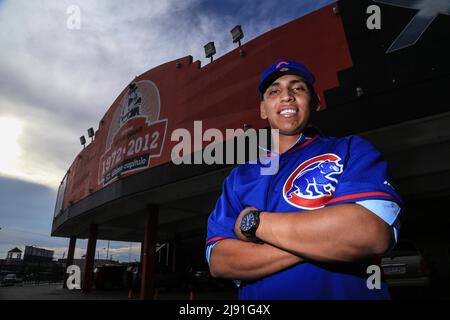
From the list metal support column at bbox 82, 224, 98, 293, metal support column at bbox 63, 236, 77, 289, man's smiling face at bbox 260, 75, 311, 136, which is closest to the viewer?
man's smiling face at bbox 260, 75, 311, 136

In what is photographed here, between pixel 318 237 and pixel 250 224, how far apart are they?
31 cm

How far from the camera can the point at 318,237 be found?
3.72ft

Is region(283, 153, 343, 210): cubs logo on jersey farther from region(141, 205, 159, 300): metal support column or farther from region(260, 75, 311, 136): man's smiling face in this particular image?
region(141, 205, 159, 300): metal support column

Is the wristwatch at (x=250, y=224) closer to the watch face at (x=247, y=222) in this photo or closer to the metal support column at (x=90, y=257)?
the watch face at (x=247, y=222)

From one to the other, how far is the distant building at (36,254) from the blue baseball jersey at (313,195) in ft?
305

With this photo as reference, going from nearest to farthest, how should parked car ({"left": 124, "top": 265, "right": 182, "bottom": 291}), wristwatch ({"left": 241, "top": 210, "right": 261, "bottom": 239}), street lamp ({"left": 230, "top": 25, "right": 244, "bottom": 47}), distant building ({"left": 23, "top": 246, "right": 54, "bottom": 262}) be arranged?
1. wristwatch ({"left": 241, "top": 210, "right": 261, "bottom": 239})
2. street lamp ({"left": 230, "top": 25, "right": 244, "bottom": 47})
3. parked car ({"left": 124, "top": 265, "right": 182, "bottom": 291})
4. distant building ({"left": 23, "top": 246, "right": 54, "bottom": 262})

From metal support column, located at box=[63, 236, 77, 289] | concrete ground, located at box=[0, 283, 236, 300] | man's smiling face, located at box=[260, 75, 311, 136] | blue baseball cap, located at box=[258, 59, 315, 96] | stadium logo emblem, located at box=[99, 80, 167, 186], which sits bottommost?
concrete ground, located at box=[0, 283, 236, 300]

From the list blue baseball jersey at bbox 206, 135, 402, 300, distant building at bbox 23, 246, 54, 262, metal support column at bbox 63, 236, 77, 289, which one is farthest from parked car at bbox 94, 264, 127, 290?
distant building at bbox 23, 246, 54, 262

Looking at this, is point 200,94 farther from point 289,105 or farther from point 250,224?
point 250,224

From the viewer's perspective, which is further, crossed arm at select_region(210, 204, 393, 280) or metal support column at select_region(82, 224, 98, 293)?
metal support column at select_region(82, 224, 98, 293)

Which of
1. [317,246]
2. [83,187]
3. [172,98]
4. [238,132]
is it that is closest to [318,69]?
[238,132]

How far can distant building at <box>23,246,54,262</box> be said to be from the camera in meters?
77.8

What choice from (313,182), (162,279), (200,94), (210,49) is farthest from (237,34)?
(162,279)

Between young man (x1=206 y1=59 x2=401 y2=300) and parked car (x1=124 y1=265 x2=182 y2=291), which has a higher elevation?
young man (x1=206 y1=59 x2=401 y2=300)
